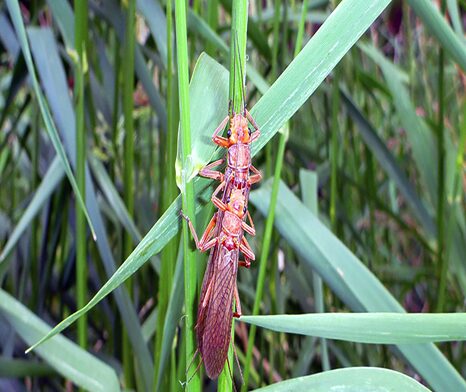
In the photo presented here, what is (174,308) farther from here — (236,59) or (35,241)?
(35,241)

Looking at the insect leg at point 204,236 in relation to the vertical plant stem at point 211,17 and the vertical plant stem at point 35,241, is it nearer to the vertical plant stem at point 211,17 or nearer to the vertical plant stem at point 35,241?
the vertical plant stem at point 211,17

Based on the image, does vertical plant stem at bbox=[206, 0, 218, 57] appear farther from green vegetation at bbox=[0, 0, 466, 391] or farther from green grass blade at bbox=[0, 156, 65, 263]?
green grass blade at bbox=[0, 156, 65, 263]

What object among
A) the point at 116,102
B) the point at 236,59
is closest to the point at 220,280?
the point at 236,59

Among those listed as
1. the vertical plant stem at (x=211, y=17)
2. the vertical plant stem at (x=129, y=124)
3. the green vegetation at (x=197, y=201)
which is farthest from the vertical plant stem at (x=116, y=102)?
the vertical plant stem at (x=211, y=17)

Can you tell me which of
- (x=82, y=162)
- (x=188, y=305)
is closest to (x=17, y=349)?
(x=82, y=162)

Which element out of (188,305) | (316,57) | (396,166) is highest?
(396,166)

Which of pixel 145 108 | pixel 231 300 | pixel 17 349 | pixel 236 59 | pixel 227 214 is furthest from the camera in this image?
pixel 145 108

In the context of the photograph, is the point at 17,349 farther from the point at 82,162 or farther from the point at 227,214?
the point at 227,214

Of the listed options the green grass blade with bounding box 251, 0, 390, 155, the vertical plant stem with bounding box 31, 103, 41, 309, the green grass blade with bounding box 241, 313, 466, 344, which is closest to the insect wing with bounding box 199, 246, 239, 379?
the green grass blade with bounding box 241, 313, 466, 344
